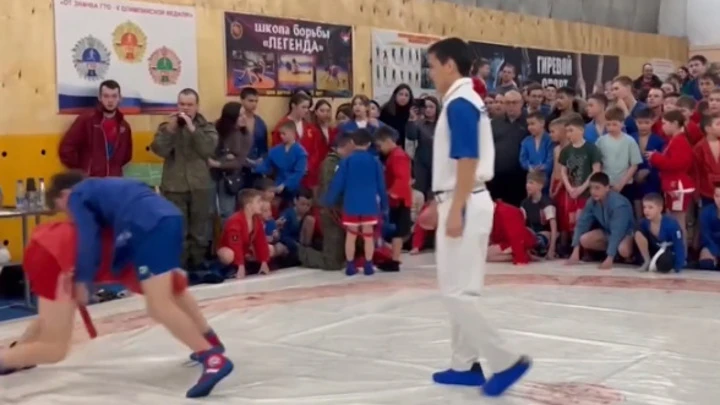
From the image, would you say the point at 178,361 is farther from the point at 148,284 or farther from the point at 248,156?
the point at 248,156

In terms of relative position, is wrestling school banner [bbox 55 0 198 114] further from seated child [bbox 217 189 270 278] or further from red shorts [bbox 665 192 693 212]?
red shorts [bbox 665 192 693 212]

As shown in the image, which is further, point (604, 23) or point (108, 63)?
point (604, 23)

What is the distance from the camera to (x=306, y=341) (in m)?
5.41

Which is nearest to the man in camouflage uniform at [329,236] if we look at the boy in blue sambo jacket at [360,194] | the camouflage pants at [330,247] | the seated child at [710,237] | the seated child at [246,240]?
the camouflage pants at [330,247]

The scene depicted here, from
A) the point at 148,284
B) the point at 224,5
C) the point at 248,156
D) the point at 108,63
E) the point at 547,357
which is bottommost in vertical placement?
the point at 547,357

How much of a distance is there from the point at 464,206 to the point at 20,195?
439 cm

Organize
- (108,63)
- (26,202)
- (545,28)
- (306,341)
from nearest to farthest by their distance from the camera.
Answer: (306,341) < (26,202) < (108,63) < (545,28)

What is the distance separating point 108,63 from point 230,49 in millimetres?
1432

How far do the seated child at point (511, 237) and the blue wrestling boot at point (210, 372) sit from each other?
470cm

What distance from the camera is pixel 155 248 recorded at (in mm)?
4203

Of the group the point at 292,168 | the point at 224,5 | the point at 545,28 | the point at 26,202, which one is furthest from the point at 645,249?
the point at 545,28

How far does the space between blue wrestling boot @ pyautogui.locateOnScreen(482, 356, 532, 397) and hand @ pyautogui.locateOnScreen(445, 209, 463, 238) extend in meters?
Answer: 0.65

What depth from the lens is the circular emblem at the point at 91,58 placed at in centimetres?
777

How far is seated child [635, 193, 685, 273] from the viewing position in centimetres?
786
